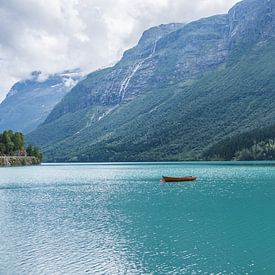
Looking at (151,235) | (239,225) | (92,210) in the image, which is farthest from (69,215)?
(239,225)

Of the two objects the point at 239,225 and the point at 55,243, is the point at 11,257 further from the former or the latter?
the point at 239,225

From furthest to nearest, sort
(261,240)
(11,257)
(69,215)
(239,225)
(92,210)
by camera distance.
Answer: (92,210), (69,215), (239,225), (261,240), (11,257)

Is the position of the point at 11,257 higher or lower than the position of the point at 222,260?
higher

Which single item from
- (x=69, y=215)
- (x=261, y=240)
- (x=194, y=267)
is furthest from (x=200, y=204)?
(x=194, y=267)

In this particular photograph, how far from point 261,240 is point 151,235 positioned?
1261cm

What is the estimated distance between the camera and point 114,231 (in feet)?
166

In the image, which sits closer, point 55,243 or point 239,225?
point 55,243

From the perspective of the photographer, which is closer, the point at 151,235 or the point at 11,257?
the point at 11,257

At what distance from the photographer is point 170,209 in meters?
67.5

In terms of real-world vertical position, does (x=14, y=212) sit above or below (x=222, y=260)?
above

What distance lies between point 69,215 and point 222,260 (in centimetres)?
3316

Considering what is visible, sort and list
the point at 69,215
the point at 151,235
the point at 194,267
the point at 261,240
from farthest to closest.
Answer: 1. the point at 69,215
2. the point at 151,235
3. the point at 261,240
4. the point at 194,267

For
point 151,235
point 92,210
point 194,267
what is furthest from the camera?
point 92,210

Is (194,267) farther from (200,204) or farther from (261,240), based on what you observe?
(200,204)
